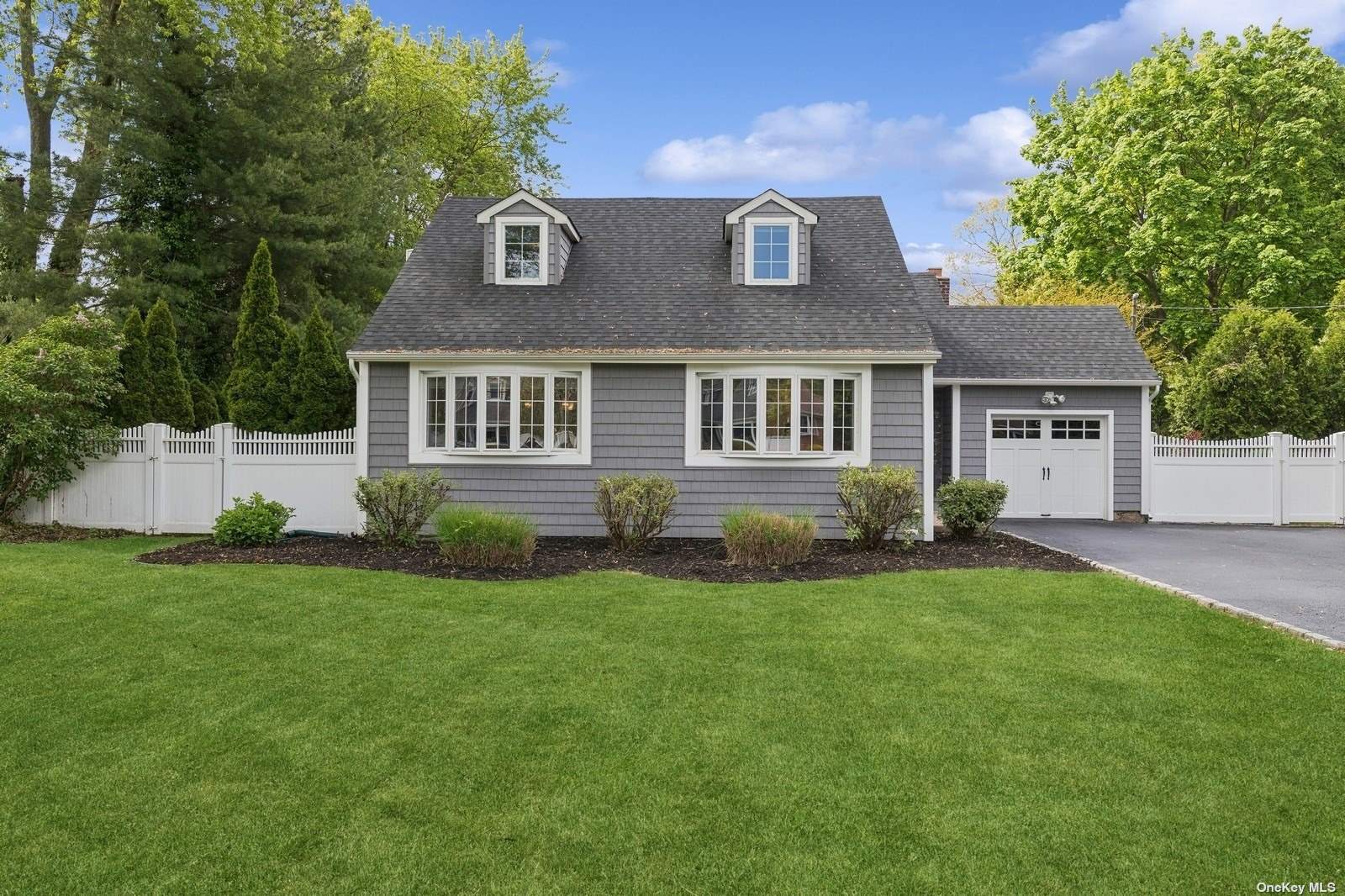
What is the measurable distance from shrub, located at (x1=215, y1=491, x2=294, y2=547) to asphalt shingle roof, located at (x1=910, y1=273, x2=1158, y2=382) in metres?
10.9

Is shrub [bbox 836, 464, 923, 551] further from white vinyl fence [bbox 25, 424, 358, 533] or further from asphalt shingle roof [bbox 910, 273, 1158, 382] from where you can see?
white vinyl fence [bbox 25, 424, 358, 533]

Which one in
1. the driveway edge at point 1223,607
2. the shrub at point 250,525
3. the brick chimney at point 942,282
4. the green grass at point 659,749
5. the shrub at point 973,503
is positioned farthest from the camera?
the brick chimney at point 942,282

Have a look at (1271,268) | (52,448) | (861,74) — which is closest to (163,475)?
(52,448)

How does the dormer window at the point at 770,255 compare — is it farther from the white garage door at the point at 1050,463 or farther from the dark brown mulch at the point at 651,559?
the white garage door at the point at 1050,463

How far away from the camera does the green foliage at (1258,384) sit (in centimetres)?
1464

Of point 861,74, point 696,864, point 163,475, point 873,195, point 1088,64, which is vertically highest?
point 1088,64

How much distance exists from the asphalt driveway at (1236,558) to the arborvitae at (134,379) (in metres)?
14.6

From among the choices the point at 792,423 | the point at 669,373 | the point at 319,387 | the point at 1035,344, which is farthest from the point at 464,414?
the point at 1035,344

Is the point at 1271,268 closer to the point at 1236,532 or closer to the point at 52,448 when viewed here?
the point at 1236,532

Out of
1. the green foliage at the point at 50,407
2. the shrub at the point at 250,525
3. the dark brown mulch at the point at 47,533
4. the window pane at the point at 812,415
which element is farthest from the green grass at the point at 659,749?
the green foliage at the point at 50,407

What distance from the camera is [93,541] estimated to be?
10.8 m

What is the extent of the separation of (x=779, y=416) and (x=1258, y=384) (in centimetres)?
1023

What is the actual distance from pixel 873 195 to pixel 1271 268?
15.2 meters

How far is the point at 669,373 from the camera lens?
464 inches
